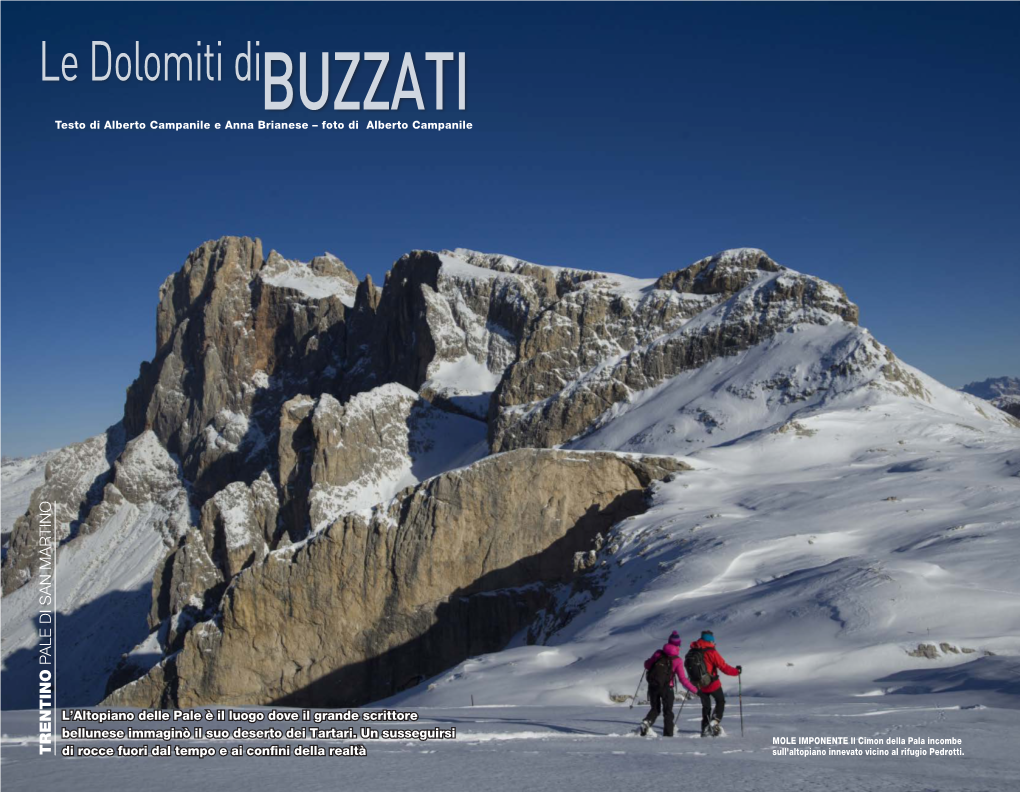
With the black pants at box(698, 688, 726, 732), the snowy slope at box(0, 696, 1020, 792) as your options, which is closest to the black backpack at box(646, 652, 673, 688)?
the black pants at box(698, 688, 726, 732)

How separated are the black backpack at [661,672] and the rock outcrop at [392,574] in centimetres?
3331

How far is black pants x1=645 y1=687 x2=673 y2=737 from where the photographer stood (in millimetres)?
11367

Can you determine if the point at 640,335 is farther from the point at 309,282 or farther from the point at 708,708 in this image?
the point at 708,708

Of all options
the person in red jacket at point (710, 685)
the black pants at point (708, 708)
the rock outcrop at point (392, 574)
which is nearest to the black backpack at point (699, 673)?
the person in red jacket at point (710, 685)

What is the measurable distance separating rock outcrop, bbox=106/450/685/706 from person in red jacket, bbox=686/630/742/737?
3330 cm

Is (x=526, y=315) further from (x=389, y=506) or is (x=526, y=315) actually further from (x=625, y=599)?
(x=625, y=599)

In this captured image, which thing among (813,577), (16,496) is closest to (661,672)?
(813,577)

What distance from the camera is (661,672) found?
11484 mm

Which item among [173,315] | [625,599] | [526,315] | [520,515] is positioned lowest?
[625,599]

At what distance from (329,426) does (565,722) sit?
82860 millimetres

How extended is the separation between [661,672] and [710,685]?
0.63 metres

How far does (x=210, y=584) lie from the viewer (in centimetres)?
8319

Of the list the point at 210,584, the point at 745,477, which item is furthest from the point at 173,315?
the point at 745,477

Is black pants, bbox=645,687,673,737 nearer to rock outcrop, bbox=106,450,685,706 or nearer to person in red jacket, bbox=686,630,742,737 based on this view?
person in red jacket, bbox=686,630,742,737
